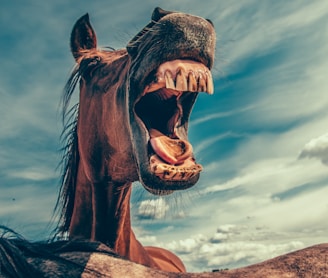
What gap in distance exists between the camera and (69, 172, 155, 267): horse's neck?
4406 mm

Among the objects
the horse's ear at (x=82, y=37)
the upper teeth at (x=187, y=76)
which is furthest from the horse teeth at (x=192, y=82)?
the horse's ear at (x=82, y=37)

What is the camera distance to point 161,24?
309cm

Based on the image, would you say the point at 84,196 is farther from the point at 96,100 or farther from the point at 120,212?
the point at 96,100

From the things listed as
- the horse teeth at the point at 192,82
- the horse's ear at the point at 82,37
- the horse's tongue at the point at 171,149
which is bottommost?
the horse's tongue at the point at 171,149

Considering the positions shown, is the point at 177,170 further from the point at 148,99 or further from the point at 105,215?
the point at 105,215

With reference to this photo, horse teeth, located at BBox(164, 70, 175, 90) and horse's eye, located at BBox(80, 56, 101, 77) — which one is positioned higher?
horse's eye, located at BBox(80, 56, 101, 77)

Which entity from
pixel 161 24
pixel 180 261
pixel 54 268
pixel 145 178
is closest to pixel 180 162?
pixel 145 178

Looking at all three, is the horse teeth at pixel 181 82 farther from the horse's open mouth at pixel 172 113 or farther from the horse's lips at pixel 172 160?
the horse's lips at pixel 172 160

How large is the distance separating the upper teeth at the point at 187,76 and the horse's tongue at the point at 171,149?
0.47m

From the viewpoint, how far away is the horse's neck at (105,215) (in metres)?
4.41

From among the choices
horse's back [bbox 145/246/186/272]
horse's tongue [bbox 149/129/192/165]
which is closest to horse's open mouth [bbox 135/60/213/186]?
horse's tongue [bbox 149/129/192/165]

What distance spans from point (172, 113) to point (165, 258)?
401 cm

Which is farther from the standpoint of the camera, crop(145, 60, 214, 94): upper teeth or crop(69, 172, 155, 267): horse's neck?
crop(69, 172, 155, 267): horse's neck

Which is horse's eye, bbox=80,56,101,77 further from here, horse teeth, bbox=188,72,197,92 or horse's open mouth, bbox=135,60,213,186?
horse teeth, bbox=188,72,197,92
